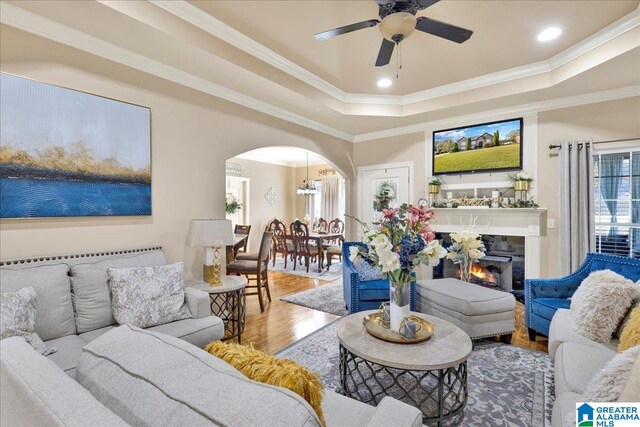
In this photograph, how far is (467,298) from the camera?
9.44 ft

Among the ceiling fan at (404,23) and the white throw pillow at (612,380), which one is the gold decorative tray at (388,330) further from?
the ceiling fan at (404,23)

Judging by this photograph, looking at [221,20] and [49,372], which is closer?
[49,372]

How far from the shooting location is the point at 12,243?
7.17 feet

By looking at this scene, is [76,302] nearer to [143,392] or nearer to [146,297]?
[146,297]

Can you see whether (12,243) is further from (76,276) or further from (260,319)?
(260,319)

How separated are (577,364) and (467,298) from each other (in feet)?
3.81

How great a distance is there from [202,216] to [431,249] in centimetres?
252

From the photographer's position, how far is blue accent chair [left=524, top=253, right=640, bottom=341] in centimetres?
276

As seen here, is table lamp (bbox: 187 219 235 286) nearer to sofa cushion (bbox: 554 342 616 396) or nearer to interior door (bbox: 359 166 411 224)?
sofa cushion (bbox: 554 342 616 396)

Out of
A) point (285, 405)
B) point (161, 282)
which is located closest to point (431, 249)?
point (285, 405)

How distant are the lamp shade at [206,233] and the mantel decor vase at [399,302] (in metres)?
1.82

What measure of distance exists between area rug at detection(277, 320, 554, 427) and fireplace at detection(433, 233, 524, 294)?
184 cm

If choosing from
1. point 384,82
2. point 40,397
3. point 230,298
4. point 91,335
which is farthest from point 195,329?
point 384,82

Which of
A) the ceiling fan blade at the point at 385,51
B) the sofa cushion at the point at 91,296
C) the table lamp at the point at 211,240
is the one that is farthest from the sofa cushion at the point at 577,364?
the sofa cushion at the point at 91,296
